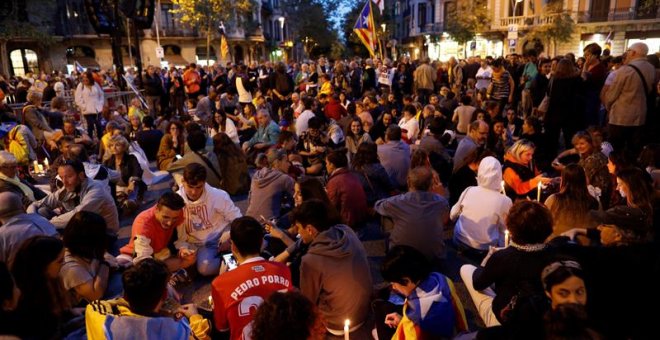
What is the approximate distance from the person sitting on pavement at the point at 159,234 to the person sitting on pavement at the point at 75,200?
0.77 metres

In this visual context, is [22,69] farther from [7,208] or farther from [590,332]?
[590,332]

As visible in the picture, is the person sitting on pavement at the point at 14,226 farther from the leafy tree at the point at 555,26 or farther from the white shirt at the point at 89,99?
the leafy tree at the point at 555,26

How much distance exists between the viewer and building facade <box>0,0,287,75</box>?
122ft

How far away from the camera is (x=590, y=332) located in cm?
194

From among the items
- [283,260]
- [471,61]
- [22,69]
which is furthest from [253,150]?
[22,69]

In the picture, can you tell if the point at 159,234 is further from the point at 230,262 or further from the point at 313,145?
the point at 313,145

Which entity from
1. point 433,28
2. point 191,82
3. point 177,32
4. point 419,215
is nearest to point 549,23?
point 433,28

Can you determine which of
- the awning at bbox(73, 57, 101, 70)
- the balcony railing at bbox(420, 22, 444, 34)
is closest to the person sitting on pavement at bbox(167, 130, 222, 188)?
the awning at bbox(73, 57, 101, 70)

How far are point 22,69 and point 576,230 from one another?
147ft

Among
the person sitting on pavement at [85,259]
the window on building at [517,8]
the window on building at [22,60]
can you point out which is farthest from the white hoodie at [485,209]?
→ the window on building at [22,60]

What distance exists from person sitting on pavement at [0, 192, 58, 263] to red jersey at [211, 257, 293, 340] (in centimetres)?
181

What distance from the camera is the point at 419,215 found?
15.0 ft

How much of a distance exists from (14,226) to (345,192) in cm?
322

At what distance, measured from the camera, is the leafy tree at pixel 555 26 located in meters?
36.5
